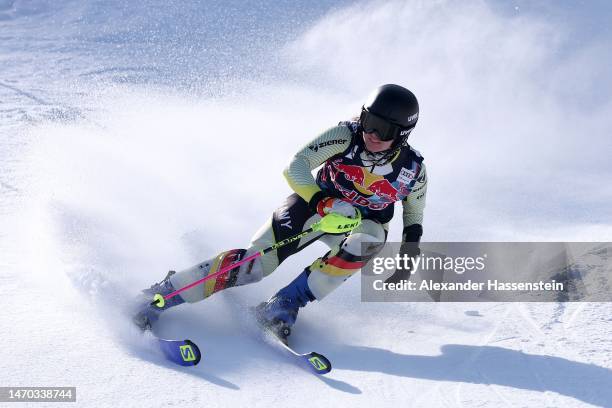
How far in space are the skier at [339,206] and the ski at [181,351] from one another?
1.24ft

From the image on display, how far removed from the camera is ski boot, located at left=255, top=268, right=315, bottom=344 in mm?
4898

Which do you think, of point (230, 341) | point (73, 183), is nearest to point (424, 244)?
point (230, 341)

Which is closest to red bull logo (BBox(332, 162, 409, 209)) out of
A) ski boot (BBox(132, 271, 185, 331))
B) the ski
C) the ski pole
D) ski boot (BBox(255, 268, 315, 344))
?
the ski pole

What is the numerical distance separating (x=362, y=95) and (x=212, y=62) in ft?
10.8

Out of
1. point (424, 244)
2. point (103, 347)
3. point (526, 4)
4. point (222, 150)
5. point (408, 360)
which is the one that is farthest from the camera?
point (526, 4)

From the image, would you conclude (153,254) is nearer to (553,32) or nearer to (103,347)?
(103,347)

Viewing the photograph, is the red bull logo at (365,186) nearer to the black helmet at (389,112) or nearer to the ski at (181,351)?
the black helmet at (389,112)

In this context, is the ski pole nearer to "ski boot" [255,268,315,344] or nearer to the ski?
"ski boot" [255,268,315,344]

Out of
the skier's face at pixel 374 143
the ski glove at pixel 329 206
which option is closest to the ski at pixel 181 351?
the ski glove at pixel 329 206

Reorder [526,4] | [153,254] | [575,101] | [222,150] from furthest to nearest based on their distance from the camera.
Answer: [526,4] < [575,101] < [222,150] < [153,254]

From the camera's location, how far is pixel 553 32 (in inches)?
558

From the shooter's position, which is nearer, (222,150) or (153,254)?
(153,254)

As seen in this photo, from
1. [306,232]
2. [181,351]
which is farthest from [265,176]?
[181,351]

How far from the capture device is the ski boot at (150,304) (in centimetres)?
468
